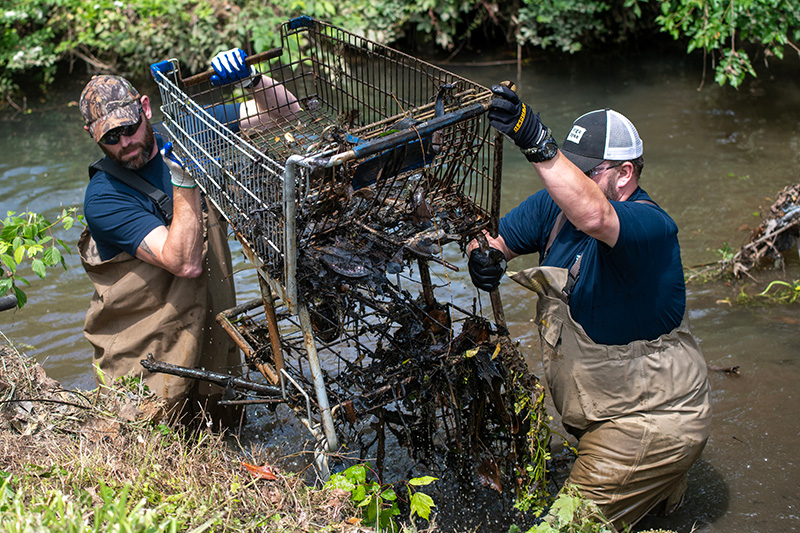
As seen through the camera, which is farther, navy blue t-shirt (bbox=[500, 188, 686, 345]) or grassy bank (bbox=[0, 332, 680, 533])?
navy blue t-shirt (bbox=[500, 188, 686, 345])

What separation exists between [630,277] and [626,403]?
1.82 ft

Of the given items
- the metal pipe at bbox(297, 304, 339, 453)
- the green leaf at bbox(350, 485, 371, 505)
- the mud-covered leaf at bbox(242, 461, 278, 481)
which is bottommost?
the green leaf at bbox(350, 485, 371, 505)

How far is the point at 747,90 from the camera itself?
8.45m

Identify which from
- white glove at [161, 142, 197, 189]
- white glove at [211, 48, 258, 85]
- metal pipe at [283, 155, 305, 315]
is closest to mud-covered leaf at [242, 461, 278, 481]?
metal pipe at [283, 155, 305, 315]

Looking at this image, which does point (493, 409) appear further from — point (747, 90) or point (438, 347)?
point (747, 90)

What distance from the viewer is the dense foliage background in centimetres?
884

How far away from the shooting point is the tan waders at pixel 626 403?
2742 mm

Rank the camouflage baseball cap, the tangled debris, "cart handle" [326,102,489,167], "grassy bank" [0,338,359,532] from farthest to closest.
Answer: the tangled debris
the camouflage baseball cap
"cart handle" [326,102,489,167]
"grassy bank" [0,338,359,532]

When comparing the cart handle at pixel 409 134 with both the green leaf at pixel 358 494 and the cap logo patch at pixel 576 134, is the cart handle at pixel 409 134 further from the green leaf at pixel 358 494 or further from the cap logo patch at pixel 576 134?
the green leaf at pixel 358 494

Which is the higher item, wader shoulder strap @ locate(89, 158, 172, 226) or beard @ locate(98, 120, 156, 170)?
beard @ locate(98, 120, 156, 170)

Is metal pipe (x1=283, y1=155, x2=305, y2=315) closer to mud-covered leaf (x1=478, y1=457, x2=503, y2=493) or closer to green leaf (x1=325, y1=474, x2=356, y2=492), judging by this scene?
green leaf (x1=325, y1=474, x2=356, y2=492)

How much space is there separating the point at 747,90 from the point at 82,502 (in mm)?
8903

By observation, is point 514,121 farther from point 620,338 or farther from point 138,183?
point 138,183

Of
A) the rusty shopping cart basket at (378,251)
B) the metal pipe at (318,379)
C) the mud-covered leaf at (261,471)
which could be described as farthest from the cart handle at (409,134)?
the mud-covered leaf at (261,471)
